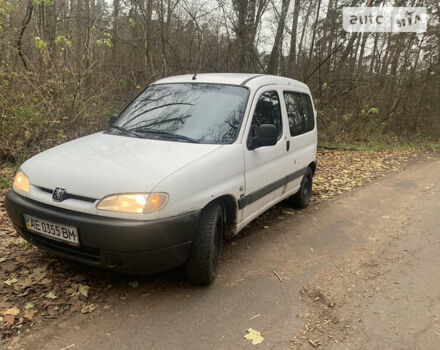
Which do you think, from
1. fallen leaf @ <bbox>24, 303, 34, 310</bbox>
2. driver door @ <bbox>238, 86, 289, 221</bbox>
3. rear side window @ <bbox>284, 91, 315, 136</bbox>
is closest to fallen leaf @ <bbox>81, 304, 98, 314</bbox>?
fallen leaf @ <bbox>24, 303, 34, 310</bbox>

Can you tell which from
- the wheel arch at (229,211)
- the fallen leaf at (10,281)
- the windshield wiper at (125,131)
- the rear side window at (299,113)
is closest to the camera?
the fallen leaf at (10,281)

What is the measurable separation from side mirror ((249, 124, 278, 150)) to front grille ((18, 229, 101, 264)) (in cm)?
172

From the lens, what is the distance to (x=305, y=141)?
4.91 m

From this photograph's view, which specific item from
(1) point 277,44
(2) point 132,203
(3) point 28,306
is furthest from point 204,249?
(1) point 277,44

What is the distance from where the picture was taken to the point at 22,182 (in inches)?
112

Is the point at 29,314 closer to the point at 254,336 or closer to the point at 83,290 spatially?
the point at 83,290

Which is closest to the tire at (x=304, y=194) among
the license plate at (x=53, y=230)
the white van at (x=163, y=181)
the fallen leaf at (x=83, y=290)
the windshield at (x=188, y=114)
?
the white van at (x=163, y=181)

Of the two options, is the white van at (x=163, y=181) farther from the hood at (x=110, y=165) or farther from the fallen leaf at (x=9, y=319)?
the fallen leaf at (x=9, y=319)

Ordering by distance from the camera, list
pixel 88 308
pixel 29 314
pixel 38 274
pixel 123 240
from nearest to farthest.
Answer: pixel 123 240
pixel 29 314
pixel 88 308
pixel 38 274

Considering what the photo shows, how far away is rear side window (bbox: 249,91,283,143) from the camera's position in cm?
363

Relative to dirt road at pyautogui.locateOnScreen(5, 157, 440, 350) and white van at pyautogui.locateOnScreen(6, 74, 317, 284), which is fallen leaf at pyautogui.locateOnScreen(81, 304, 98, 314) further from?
white van at pyautogui.locateOnScreen(6, 74, 317, 284)

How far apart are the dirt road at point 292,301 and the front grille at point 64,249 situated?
17.2 inches

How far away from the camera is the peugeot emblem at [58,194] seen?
2.54 metres

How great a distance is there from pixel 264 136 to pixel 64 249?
2.01m
